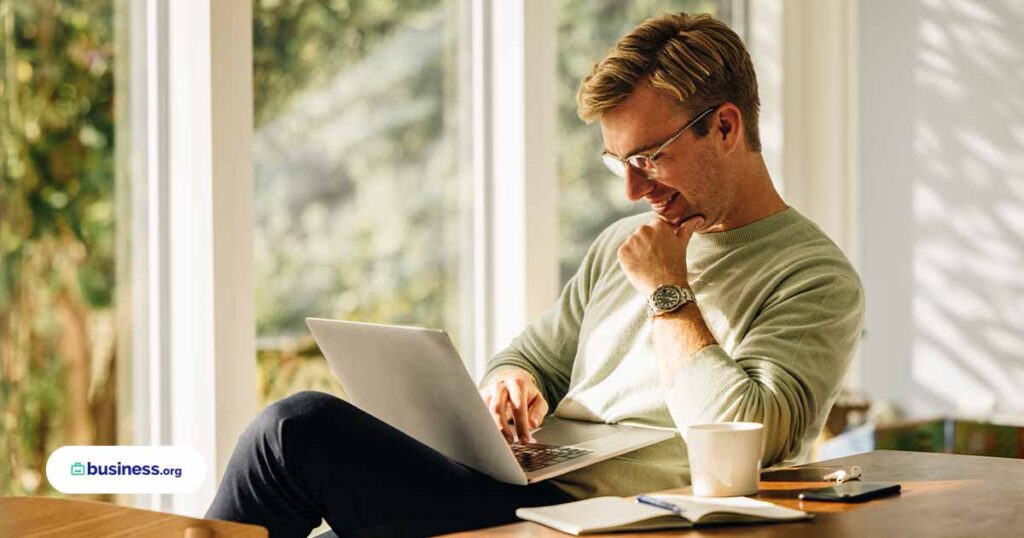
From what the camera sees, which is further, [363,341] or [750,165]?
[750,165]

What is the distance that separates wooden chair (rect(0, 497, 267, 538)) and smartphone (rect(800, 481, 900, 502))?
0.54 meters

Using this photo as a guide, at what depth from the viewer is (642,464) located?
158 centimetres

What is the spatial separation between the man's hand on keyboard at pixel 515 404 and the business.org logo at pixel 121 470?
636 mm

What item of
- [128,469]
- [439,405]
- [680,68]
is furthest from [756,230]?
[128,469]

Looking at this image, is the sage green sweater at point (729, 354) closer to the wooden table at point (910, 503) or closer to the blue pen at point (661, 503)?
the wooden table at point (910, 503)

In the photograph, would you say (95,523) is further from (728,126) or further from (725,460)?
(728,126)

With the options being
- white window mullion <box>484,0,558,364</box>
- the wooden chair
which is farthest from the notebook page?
white window mullion <box>484,0,558,364</box>

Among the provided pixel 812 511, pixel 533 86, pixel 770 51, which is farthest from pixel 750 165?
pixel 770 51

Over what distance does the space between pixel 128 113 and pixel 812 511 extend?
1.45 meters

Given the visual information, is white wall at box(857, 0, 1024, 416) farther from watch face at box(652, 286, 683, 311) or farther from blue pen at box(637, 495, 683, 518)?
blue pen at box(637, 495, 683, 518)

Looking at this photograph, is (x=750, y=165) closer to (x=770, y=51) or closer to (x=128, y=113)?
(x=128, y=113)

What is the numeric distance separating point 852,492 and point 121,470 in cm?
138

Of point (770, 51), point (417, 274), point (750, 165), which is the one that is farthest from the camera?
point (770, 51)

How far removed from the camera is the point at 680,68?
1.69 meters
